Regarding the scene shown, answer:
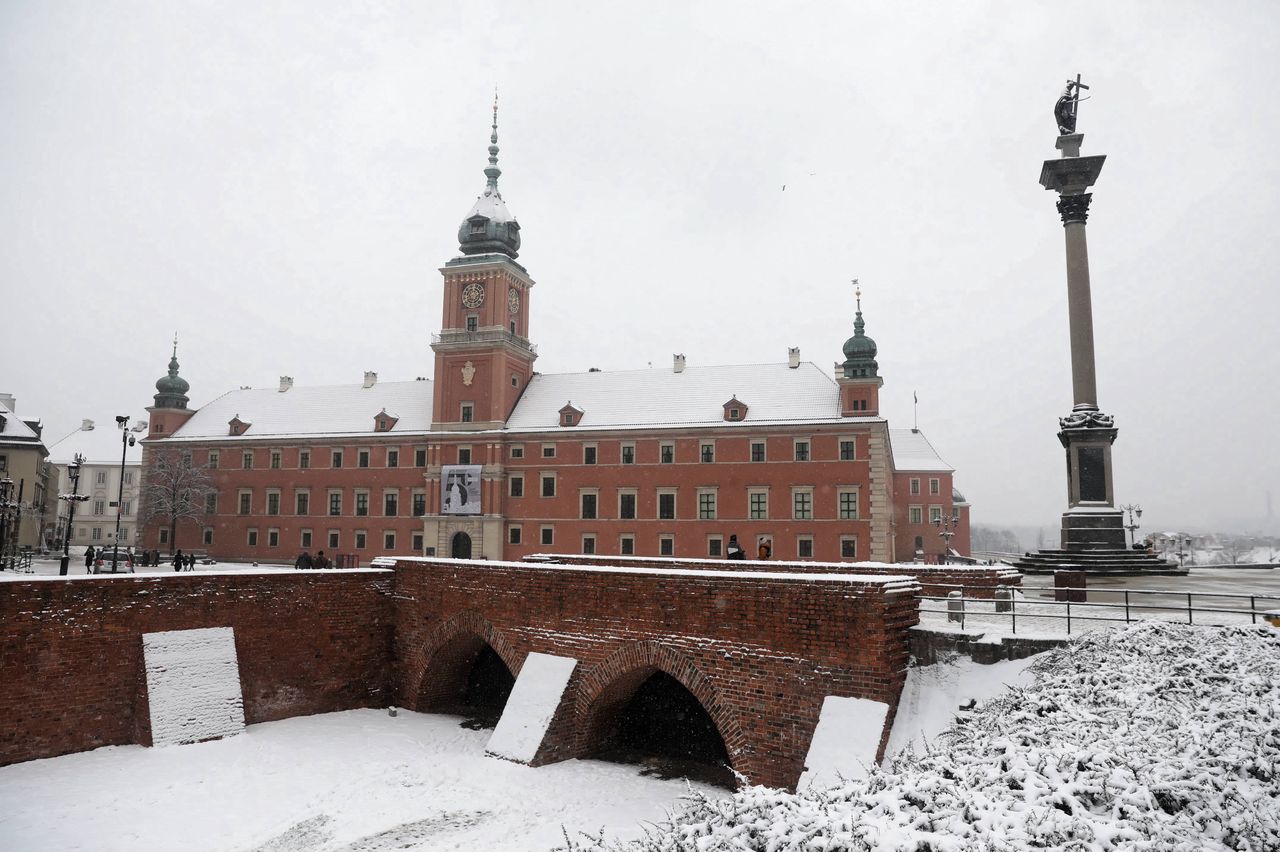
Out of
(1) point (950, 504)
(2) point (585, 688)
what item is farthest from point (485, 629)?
(1) point (950, 504)

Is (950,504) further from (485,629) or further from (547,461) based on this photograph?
(485,629)

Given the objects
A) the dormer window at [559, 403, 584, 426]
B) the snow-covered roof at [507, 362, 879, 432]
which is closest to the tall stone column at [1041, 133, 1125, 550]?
the snow-covered roof at [507, 362, 879, 432]

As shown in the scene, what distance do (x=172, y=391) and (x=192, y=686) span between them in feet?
153

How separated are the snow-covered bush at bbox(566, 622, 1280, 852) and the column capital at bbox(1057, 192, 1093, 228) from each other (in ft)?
57.8

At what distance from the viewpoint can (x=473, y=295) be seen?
1880 inches

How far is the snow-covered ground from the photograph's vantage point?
33.9 feet

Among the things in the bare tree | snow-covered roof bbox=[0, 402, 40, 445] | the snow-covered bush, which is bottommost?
the snow-covered bush

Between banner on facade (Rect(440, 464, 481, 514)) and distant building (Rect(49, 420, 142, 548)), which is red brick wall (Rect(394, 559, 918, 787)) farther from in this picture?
distant building (Rect(49, 420, 142, 548))

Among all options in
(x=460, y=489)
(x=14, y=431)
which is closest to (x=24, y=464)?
(x=14, y=431)

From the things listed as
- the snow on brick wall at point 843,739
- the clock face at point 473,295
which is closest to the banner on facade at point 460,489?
the clock face at point 473,295

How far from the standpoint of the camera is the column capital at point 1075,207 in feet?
74.9

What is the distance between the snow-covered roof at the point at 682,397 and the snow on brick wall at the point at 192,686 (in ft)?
97.9

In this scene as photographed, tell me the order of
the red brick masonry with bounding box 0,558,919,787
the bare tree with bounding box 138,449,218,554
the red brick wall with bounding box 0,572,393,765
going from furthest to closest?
the bare tree with bounding box 138,449,218,554 < the red brick wall with bounding box 0,572,393,765 < the red brick masonry with bounding box 0,558,919,787

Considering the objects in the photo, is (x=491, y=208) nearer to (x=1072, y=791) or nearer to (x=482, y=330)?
(x=482, y=330)
